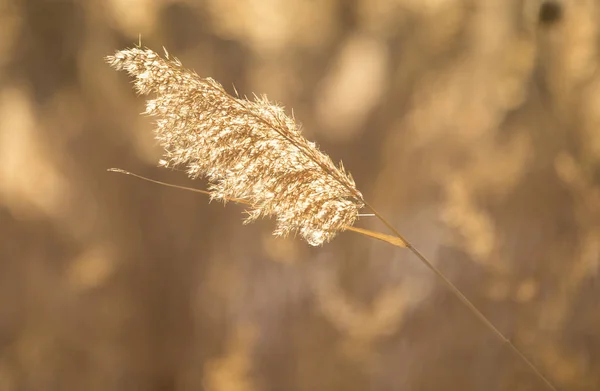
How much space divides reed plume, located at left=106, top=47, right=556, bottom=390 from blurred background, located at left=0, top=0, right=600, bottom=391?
3.37ft

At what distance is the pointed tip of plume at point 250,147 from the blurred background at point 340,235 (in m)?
1.03

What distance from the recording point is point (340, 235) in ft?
5.85

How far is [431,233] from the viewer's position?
68.6 inches

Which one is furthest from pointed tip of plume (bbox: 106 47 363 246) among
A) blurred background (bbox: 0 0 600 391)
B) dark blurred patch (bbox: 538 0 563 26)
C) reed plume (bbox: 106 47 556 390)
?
dark blurred patch (bbox: 538 0 563 26)

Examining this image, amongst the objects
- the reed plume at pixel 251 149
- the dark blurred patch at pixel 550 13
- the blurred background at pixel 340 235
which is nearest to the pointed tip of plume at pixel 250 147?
the reed plume at pixel 251 149

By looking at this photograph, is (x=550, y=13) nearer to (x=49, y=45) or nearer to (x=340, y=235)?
(x=340, y=235)

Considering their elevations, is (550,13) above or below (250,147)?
above

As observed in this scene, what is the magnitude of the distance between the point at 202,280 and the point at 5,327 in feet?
1.86

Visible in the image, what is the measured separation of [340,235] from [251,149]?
106cm

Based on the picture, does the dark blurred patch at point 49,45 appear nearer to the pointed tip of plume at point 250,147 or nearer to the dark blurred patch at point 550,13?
the pointed tip of plume at point 250,147

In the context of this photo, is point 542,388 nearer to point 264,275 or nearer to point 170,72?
point 264,275

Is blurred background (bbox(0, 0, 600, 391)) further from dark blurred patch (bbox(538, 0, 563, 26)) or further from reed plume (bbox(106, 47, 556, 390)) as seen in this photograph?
reed plume (bbox(106, 47, 556, 390))

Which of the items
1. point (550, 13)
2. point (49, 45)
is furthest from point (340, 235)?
Result: point (49, 45)

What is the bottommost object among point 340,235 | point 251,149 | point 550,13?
point 251,149
